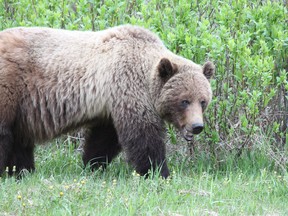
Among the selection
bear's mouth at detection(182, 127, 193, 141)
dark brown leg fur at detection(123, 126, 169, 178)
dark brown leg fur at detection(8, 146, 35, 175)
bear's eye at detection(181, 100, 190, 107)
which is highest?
bear's eye at detection(181, 100, 190, 107)

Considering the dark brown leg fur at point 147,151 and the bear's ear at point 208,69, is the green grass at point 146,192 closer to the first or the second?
the dark brown leg fur at point 147,151

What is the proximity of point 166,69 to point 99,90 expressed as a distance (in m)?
0.75

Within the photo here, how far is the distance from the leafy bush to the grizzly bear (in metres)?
0.96

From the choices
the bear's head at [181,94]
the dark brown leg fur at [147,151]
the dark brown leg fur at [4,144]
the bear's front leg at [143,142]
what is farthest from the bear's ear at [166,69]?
the dark brown leg fur at [4,144]

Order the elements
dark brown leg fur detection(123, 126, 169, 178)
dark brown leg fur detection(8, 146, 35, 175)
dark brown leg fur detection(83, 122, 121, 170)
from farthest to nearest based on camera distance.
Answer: dark brown leg fur detection(83, 122, 121, 170) → dark brown leg fur detection(8, 146, 35, 175) → dark brown leg fur detection(123, 126, 169, 178)

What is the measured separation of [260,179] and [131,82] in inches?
67.3

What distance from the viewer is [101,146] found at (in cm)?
826

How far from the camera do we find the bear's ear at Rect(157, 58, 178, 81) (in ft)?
24.5

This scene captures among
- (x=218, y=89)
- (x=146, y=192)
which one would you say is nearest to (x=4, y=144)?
(x=146, y=192)

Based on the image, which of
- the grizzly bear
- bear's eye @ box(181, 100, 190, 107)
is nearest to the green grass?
the grizzly bear

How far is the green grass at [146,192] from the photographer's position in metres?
6.12

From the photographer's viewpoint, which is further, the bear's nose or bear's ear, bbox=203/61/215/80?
bear's ear, bbox=203/61/215/80

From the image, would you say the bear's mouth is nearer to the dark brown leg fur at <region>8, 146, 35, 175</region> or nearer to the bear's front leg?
the bear's front leg

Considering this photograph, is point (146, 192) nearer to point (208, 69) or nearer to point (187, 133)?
point (187, 133)
